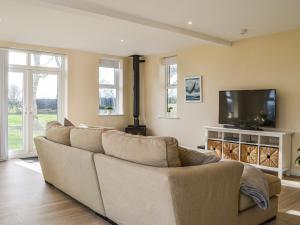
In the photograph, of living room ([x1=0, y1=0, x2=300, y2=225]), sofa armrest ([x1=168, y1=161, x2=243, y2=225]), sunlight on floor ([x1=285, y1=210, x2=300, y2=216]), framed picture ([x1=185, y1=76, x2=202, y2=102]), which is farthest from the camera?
framed picture ([x1=185, y1=76, x2=202, y2=102])

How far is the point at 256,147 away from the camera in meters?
5.04

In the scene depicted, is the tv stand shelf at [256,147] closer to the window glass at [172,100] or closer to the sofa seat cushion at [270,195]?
the window glass at [172,100]

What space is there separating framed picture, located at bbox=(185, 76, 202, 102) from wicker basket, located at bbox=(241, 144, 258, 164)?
1588 mm

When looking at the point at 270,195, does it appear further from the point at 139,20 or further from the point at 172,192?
the point at 139,20

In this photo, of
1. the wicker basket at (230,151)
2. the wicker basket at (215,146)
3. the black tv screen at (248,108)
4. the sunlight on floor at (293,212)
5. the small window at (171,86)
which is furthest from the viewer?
the small window at (171,86)

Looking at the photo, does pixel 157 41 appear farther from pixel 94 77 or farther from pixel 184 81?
pixel 94 77

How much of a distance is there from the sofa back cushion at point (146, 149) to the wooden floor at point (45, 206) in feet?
2.65

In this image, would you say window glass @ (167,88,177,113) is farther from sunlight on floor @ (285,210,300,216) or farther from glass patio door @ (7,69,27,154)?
sunlight on floor @ (285,210,300,216)

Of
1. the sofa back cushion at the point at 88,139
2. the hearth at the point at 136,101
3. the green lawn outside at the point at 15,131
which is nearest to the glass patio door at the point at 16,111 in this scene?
the green lawn outside at the point at 15,131

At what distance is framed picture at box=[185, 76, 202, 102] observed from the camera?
636 cm

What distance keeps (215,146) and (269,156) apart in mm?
1032

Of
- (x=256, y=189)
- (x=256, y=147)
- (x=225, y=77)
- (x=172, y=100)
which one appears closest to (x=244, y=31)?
(x=225, y=77)

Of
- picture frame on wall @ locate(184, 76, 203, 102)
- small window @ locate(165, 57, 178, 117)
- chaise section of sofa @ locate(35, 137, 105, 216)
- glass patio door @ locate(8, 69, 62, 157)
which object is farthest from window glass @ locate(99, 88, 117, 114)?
chaise section of sofa @ locate(35, 137, 105, 216)

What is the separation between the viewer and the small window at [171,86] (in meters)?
7.12
